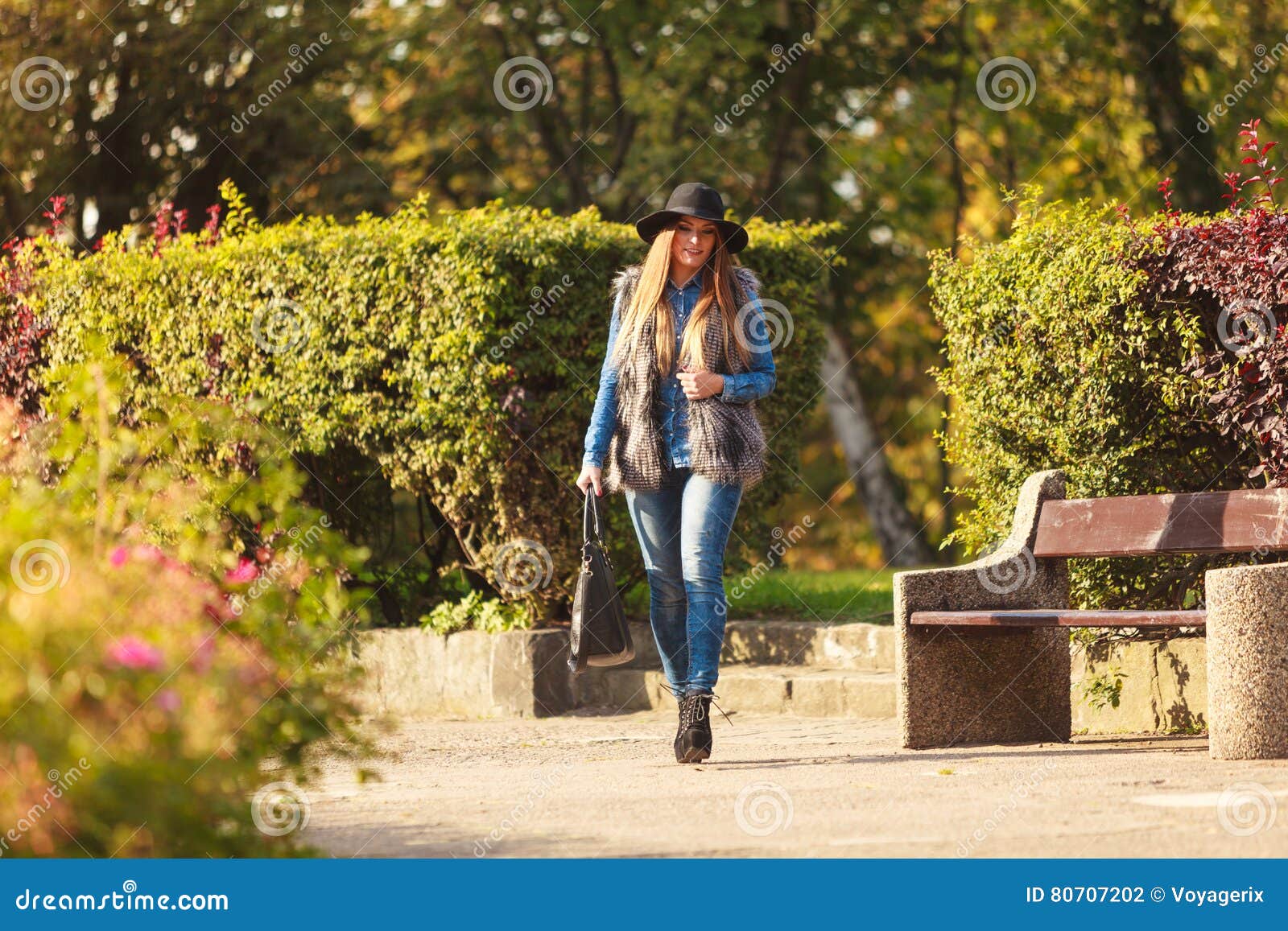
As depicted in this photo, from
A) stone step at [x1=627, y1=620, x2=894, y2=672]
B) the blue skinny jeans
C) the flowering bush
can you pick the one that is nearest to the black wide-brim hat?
the blue skinny jeans

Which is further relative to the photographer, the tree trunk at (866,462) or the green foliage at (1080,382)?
the tree trunk at (866,462)

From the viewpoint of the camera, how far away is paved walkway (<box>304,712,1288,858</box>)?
4.45 meters

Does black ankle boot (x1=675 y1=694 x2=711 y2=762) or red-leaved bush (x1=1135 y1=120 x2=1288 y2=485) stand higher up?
red-leaved bush (x1=1135 y1=120 x2=1288 y2=485)

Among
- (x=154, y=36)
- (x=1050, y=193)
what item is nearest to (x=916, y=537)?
(x=1050, y=193)

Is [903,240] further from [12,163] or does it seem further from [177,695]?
[177,695]

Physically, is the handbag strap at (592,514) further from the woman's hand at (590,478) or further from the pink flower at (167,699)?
the pink flower at (167,699)

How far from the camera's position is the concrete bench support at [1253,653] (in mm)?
5754

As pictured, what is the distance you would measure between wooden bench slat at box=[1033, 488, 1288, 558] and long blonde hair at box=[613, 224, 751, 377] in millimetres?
1495

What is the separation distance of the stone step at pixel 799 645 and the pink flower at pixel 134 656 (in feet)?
18.0

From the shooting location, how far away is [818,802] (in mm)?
5238

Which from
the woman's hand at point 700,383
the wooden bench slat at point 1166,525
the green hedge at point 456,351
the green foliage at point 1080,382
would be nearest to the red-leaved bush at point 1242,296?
the green foliage at point 1080,382

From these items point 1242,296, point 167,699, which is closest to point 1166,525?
point 1242,296

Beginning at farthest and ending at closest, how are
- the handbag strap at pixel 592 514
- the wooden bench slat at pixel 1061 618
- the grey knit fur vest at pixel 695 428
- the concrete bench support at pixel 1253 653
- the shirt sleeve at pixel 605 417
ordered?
the shirt sleeve at pixel 605 417
the handbag strap at pixel 592 514
the grey knit fur vest at pixel 695 428
the wooden bench slat at pixel 1061 618
the concrete bench support at pixel 1253 653

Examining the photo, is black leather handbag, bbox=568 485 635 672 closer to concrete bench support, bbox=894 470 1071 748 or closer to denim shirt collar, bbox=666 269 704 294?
denim shirt collar, bbox=666 269 704 294
